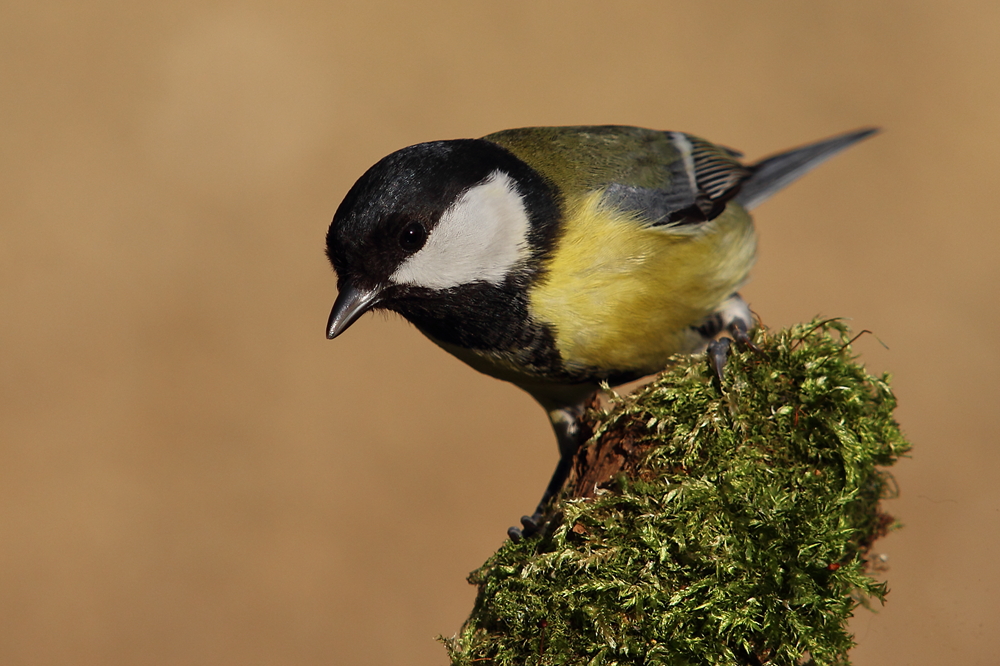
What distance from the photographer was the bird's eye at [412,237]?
6.61 ft

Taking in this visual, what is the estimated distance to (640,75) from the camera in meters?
6.24

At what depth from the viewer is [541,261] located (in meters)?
2.15

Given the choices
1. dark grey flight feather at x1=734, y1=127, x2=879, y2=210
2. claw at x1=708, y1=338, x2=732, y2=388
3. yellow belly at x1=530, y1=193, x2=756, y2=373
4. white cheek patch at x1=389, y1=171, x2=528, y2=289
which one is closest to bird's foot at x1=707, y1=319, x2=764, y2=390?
claw at x1=708, y1=338, x2=732, y2=388

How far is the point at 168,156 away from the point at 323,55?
139cm

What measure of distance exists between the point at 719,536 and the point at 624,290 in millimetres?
854

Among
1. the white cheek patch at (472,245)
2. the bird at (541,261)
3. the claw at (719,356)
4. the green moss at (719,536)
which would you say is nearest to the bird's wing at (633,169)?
the bird at (541,261)

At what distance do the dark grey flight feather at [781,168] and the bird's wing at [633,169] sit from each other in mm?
280

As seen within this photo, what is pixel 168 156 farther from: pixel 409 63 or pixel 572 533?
pixel 572 533

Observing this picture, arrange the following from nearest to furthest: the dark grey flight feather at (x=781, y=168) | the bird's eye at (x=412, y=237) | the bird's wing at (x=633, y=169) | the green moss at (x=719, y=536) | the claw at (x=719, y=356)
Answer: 1. the green moss at (x=719, y=536)
2. the claw at (x=719, y=356)
3. the bird's eye at (x=412, y=237)
4. the bird's wing at (x=633, y=169)
5. the dark grey flight feather at (x=781, y=168)

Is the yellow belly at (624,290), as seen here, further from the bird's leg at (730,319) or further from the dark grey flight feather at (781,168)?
the dark grey flight feather at (781,168)

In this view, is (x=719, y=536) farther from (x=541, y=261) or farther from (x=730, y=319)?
(x=730, y=319)

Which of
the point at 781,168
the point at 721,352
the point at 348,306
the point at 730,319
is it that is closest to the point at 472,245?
the point at 348,306

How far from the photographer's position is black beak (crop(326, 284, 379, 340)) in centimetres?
205

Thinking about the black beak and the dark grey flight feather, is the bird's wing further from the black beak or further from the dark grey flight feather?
the black beak
